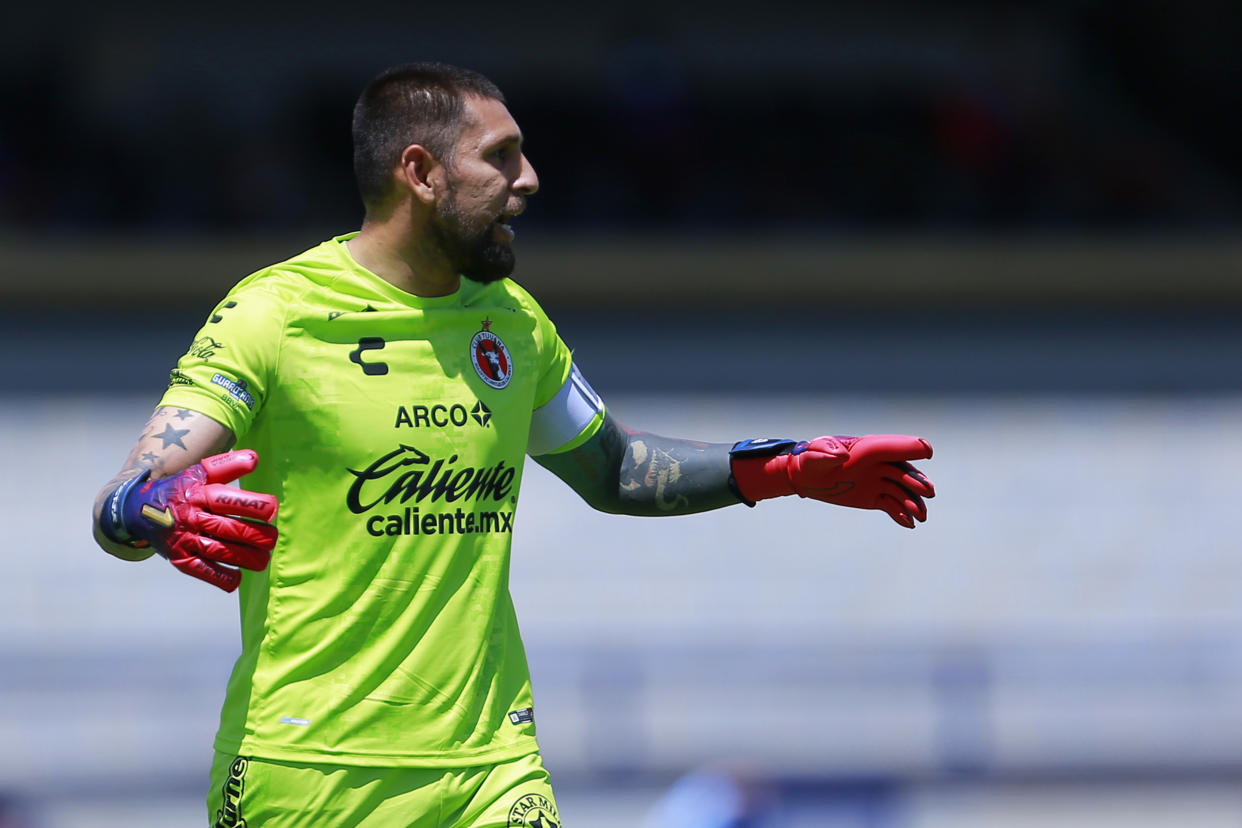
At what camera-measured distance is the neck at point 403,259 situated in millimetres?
3113

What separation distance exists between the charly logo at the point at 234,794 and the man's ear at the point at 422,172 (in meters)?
1.10

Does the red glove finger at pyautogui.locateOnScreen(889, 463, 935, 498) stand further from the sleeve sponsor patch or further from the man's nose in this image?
the man's nose

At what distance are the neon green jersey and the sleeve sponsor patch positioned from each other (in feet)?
1.09

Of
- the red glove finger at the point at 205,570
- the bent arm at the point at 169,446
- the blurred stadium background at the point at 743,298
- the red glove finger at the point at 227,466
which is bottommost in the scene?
the red glove finger at the point at 205,570

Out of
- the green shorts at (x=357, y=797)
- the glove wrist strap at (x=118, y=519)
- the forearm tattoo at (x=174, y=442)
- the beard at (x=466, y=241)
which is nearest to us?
the glove wrist strap at (x=118, y=519)

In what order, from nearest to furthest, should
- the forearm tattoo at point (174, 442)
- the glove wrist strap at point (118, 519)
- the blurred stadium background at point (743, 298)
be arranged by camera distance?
the glove wrist strap at point (118, 519)
the forearm tattoo at point (174, 442)
the blurred stadium background at point (743, 298)

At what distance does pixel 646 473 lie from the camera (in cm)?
344

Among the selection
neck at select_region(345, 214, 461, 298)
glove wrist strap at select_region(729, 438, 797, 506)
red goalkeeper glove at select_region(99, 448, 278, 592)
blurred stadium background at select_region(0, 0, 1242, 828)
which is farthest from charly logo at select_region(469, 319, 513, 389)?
blurred stadium background at select_region(0, 0, 1242, 828)

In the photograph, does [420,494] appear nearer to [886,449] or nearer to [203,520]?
[203,520]

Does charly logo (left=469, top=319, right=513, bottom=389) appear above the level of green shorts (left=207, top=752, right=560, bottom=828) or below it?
above

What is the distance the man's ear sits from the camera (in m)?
3.10

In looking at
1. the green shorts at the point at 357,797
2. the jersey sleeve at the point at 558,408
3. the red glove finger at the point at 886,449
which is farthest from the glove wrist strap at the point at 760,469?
the green shorts at the point at 357,797

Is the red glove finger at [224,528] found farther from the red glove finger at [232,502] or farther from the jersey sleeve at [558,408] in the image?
the jersey sleeve at [558,408]

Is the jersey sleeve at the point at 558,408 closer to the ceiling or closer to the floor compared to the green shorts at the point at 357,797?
closer to the ceiling
